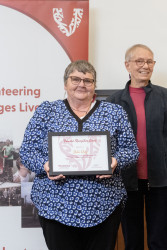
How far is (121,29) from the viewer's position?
2605 mm

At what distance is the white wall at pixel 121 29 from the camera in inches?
102

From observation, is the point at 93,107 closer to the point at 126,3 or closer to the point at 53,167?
the point at 53,167

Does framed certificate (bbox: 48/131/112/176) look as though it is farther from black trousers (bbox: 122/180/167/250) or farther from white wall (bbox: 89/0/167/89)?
white wall (bbox: 89/0/167/89)

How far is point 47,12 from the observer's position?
2303mm

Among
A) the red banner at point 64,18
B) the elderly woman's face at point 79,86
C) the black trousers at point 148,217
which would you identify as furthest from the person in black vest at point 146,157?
the elderly woman's face at point 79,86

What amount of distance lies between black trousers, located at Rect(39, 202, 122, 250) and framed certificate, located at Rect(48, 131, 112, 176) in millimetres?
259

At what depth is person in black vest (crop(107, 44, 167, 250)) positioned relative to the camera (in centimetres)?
206

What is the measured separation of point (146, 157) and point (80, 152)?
660mm

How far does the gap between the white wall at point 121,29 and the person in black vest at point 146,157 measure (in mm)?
449

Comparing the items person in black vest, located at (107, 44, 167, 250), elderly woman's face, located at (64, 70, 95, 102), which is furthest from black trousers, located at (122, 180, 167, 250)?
elderly woman's face, located at (64, 70, 95, 102)

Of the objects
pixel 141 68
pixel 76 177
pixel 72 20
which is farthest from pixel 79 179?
pixel 72 20

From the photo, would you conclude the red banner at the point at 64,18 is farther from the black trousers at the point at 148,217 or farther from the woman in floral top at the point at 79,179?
the black trousers at the point at 148,217

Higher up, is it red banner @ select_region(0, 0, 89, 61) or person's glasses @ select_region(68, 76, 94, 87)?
red banner @ select_region(0, 0, 89, 61)

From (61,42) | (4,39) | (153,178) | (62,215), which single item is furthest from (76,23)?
(62,215)
